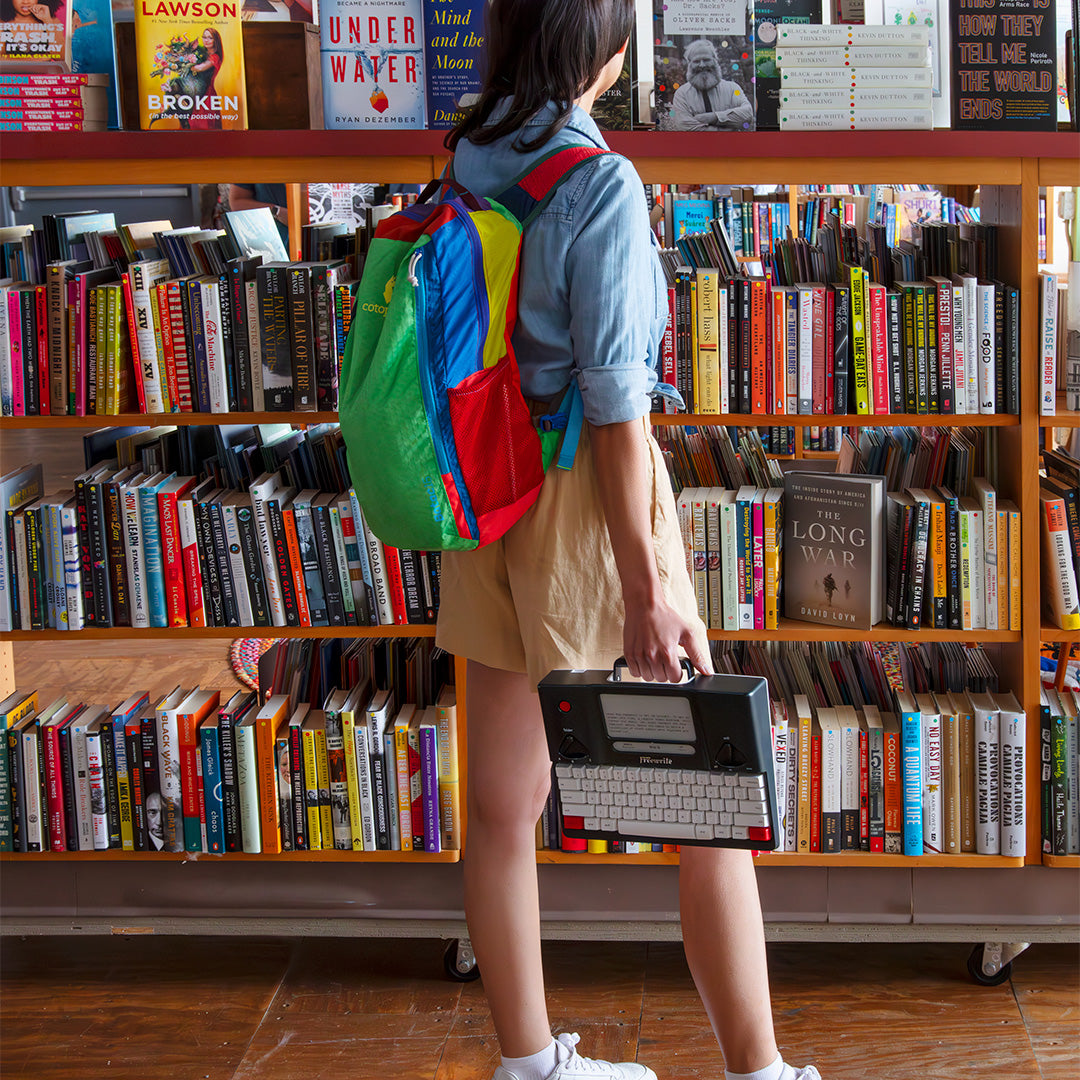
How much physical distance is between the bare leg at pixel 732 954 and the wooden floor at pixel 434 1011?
0.40 m

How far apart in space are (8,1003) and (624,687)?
143 centimetres

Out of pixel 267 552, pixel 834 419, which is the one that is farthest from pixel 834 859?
pixel 267 552

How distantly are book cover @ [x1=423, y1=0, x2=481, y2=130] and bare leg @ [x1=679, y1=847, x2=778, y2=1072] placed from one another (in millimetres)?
1183

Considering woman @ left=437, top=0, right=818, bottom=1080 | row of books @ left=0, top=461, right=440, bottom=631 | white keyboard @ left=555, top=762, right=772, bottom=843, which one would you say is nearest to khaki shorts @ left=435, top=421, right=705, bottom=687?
woman @ left=437, top=0, right=818, bottom=1080

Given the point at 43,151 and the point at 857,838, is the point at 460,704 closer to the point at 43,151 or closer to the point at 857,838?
the point at 857,838

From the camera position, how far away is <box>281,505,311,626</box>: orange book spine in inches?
80.3

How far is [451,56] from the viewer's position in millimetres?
1906

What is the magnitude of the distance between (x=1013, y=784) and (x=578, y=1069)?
888 millimetres

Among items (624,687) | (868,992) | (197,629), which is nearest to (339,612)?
(197,629)

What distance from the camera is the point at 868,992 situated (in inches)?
82.2

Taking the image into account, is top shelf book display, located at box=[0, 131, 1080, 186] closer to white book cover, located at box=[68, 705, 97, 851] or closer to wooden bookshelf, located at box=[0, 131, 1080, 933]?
wooden bookshelf, located at box=[0, 131, 1080, 933]

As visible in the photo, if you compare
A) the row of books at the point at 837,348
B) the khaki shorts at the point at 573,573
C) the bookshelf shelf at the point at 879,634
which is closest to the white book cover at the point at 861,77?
the row of books at the point at 837,348

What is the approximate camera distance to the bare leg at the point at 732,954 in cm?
152

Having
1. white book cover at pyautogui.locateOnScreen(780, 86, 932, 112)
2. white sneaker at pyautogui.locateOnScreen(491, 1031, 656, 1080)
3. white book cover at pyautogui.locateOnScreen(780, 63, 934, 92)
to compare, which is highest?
white book cover at pyautogui.locateOnScreen(780, 63, 934, 92)
